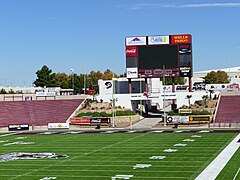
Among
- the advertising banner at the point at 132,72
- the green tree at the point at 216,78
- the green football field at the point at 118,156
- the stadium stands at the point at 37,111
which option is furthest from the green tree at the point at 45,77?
the green football field at the point at 118,156

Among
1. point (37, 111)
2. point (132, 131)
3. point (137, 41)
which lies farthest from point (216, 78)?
point (132, 131)

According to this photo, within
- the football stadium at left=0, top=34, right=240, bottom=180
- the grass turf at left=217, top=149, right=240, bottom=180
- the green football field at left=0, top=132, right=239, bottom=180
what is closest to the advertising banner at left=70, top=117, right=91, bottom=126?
the football stadium at left=0, top=34, right=240, bottom=180

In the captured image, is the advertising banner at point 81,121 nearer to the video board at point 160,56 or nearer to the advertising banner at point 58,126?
the advertising banner at point 58,126

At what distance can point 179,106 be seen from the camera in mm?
68500

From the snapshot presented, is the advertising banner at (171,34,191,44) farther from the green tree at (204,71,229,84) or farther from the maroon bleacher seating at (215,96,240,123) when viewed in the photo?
the green tree at (204,71,229,84)

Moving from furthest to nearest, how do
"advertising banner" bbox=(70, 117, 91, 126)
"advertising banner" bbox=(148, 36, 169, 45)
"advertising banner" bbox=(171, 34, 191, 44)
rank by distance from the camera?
"advertising banner" bbox=(148, 36, 169, 45)
"advertising banner" bbox=(171, 34, 191, 44)
"advertising banner" bbox=(70, 117, 91, 126)

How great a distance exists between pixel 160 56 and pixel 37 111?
18611 millimetres

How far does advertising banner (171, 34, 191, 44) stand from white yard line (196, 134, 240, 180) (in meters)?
29.8

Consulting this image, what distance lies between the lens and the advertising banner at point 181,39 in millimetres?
64750

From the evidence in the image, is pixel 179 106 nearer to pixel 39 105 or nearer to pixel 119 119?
pixel 119 119

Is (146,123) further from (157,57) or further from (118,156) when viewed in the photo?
(118,156)

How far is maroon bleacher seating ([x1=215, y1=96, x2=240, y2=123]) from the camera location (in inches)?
2267

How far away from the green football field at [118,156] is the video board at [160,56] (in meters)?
19.4

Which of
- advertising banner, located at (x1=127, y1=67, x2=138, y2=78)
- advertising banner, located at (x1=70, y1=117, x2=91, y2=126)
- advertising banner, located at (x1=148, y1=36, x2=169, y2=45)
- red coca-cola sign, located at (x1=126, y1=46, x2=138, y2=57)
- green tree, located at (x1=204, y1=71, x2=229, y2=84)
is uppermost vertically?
advertising banner, located at (x1=148, y1=36, x2=169, y2=45)
